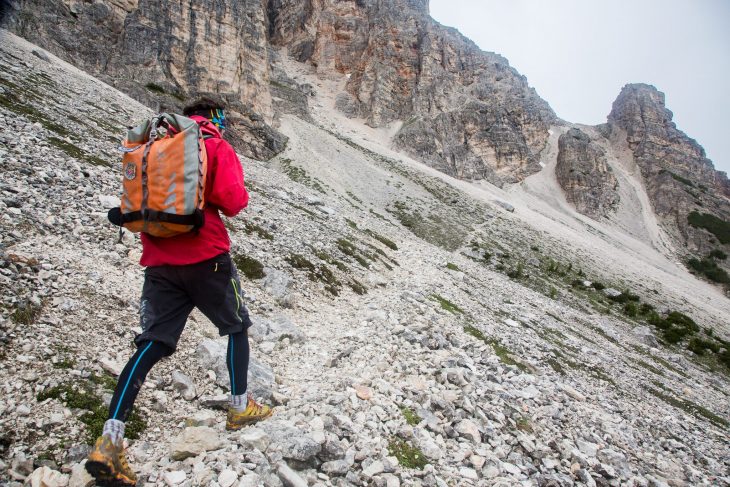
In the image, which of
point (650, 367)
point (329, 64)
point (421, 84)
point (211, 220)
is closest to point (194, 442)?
point (211, 220)

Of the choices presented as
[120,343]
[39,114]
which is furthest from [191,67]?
[120,343]

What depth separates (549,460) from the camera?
6.18m

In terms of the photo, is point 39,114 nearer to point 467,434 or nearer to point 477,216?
point 467,434

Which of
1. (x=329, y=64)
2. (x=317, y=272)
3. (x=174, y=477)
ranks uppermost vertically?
(x=329, y=64)

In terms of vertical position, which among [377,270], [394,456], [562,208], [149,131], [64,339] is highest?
[562,208]

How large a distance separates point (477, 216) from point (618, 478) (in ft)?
176

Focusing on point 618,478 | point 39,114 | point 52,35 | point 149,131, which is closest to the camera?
point 149,131

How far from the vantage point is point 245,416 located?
5.02 meters

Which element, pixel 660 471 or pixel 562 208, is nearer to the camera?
pixel 660 471

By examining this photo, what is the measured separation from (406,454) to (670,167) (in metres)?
161

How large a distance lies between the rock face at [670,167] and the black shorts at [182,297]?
131972 millimetres

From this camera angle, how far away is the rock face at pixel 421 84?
100 metres

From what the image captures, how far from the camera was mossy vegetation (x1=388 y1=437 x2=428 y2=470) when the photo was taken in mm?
5113

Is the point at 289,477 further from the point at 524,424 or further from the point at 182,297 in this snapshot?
the point at 524,424
